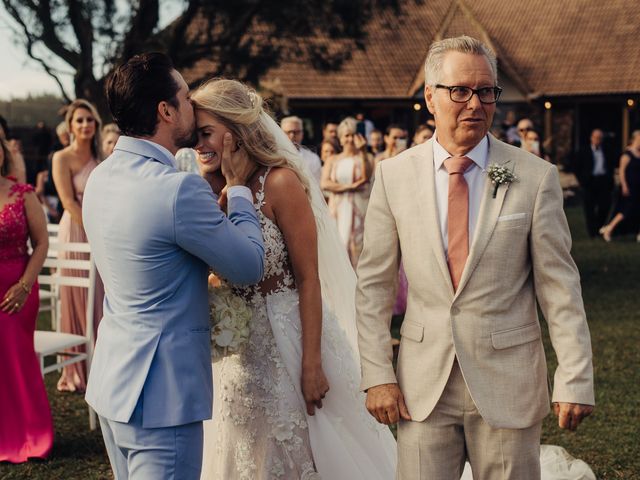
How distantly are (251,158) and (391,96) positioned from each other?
2740 centimetres

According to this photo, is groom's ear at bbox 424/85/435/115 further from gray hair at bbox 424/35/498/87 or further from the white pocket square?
the white pocket square

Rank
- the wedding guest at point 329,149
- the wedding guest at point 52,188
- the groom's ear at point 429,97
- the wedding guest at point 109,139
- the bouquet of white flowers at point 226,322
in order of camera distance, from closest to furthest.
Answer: the groom's ear at point 429,97 → the bouquet of white flowers at point 226,322 → the wedding guest at point 109,139 → the wedding guest at point 52,188 → the wedding guest at point 329,149

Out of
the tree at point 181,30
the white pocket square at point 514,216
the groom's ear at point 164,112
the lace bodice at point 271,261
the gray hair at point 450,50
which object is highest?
the tree at point 181,30

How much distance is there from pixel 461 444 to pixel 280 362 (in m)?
0.91

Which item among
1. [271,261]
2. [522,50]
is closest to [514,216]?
[271,261]

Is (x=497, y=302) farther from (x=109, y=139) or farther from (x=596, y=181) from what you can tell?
(x=596, y=181)

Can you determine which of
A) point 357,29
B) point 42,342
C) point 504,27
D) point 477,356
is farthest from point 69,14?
point 504,27

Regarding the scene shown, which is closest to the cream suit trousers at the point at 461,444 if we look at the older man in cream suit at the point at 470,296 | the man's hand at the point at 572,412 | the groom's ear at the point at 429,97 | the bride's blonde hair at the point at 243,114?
the older man in cream suit at the point at 470,296

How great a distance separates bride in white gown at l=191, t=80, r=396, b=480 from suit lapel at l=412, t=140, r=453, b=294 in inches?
27.4

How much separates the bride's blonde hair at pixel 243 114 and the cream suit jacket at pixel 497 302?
0.74 metres

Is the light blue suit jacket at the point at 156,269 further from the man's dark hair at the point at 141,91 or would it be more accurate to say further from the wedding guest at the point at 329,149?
the wedding guest at the point at 329,149

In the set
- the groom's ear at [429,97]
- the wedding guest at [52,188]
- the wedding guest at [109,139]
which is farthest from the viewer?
the wedding guest at [52,188]

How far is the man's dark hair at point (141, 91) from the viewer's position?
2768 mm

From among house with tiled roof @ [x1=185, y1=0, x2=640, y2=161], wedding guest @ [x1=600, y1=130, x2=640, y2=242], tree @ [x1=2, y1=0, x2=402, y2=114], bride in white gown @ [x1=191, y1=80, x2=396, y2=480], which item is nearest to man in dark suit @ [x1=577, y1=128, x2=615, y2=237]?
wedding guest @ [x1=600, y1=130, x2=640, y2=242]
